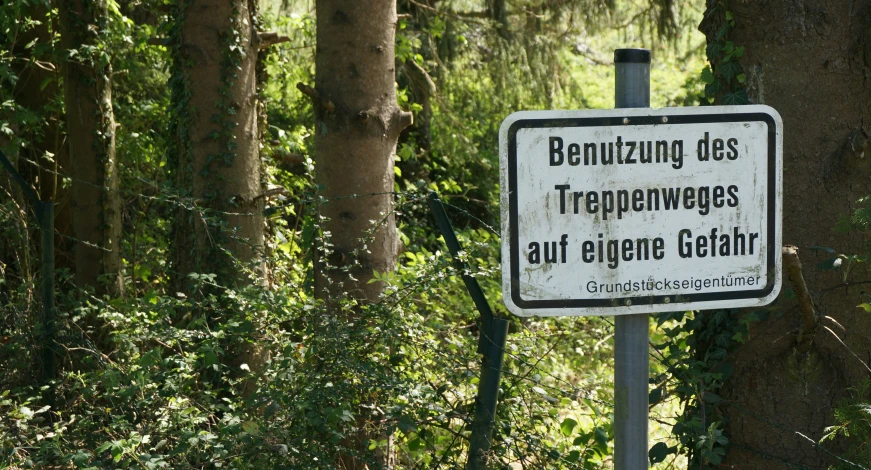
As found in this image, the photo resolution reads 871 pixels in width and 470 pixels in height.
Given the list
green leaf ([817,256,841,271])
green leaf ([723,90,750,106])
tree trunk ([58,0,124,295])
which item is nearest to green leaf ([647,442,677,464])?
green leaf ([817,256,841,271])

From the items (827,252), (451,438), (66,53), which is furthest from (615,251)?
(66,53)

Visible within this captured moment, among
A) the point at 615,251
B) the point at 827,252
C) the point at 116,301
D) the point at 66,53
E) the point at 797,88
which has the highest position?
the point at 66,53

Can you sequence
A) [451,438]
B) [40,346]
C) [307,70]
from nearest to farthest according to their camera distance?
[451,438] < [40,346] < [307,70]

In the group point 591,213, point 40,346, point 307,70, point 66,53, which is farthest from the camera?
point 307,70

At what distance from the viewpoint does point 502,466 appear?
10.4ft

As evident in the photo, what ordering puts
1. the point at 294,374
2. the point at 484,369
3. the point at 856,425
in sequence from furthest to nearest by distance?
the point at 294,374 → the point at 484,369 → the point at 856,425

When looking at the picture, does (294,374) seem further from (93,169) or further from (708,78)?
(93,169)

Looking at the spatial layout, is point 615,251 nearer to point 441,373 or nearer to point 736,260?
point 736,260

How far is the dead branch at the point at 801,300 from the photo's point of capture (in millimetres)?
2342

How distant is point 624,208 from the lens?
5.99ft

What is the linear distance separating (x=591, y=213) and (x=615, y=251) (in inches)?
3.8

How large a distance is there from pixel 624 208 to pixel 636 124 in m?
0.18

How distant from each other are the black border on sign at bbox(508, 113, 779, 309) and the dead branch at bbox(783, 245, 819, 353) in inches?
19.3

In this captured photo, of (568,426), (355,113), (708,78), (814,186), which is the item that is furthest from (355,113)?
(814,186)
